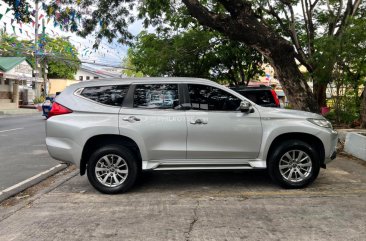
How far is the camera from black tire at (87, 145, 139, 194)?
21.6 feet

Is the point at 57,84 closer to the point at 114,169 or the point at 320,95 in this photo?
the point at 320,95

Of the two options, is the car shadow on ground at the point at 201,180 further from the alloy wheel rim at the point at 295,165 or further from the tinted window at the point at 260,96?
the tinted window at the point at 260,96

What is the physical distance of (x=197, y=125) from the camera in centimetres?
661

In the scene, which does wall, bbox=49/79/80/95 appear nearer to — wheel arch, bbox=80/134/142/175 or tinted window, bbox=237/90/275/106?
tinted window, bbox=237/90/275/106

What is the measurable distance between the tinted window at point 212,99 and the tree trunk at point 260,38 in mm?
4380

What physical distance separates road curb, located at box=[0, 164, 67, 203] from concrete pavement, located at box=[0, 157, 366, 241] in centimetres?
61

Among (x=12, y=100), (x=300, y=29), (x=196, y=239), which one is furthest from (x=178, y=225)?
(x=12, y=100)

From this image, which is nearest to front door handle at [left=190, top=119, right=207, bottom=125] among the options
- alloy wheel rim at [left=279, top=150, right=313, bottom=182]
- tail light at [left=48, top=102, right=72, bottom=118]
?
alloy wheel rim at [left=279, top=150, right=313, bottom=182]

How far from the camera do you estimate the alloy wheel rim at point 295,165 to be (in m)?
6.75

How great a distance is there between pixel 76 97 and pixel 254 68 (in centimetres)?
1796

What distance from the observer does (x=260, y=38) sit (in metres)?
10.8

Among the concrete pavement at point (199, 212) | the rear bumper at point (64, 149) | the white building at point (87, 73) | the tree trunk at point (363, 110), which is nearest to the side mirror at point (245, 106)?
the concrete pavement at point (199, 212)

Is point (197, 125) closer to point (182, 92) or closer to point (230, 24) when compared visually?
point (182, 92)

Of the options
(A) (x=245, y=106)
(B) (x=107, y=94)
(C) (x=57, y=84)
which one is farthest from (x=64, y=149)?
(C) (x=57, y=84)
